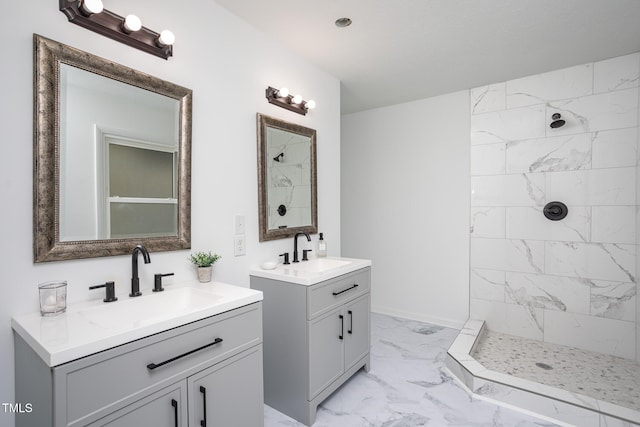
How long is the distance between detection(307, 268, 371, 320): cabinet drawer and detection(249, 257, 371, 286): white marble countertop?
40 mm

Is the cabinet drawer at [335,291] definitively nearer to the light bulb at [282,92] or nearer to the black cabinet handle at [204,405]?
the black cabinet handle at [204,405]

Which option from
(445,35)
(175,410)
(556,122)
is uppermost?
(445,35)

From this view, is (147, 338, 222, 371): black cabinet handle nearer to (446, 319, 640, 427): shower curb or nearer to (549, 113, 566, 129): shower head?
(446, 319, 640, 427): shower curb

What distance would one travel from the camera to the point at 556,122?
282cm

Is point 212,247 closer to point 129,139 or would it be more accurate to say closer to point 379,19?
point 129,139

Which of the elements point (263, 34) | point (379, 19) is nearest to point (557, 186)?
point (379, 19)

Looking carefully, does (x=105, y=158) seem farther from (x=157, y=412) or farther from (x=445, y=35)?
(x=445, y=35)

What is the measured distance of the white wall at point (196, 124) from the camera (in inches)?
48.6

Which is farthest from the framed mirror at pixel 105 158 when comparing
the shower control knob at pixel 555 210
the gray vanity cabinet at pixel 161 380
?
the shower control knob at pixel 555 210

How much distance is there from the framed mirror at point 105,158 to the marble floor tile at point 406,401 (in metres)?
1.37

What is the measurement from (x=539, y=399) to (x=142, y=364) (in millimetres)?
2259

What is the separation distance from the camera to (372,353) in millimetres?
2877

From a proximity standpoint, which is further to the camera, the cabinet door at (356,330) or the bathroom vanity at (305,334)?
the cabinet door at (356,330)

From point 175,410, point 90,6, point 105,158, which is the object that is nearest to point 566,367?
point 175,410
